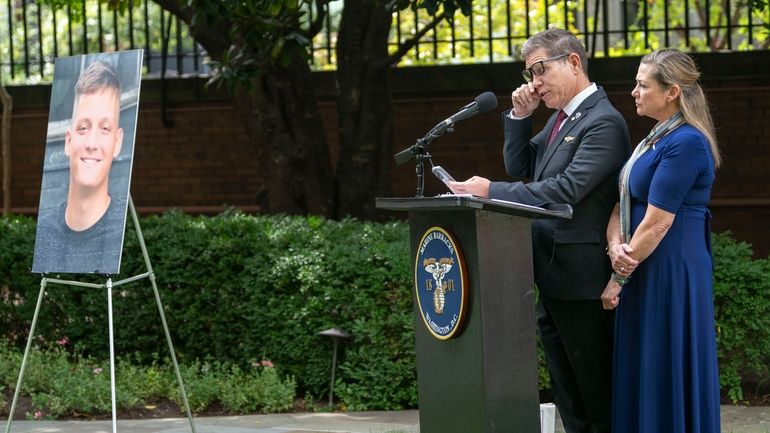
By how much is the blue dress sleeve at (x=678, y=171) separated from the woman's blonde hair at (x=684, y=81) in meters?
0.09

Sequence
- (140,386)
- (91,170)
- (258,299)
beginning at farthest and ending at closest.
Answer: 1. (258,299)
2. (140,386)
3. (91,170)

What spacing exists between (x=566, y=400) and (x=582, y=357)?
286 mm

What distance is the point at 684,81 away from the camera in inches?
184

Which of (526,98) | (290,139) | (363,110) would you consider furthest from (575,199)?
(290,139)

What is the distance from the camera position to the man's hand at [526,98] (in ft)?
16.5

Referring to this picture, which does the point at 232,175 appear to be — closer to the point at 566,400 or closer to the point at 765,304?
the point at 765,304

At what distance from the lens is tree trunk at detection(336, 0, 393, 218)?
32.2ft

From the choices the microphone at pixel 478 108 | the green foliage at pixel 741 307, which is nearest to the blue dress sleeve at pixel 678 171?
the microphone at pixel 478 108

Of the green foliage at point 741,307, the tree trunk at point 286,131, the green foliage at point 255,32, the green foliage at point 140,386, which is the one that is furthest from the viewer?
the tree trunk at point 286,131

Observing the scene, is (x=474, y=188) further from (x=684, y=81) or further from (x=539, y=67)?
(x=684, y=81)

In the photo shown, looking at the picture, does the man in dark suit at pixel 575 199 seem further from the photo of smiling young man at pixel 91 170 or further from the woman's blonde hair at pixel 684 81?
the photo of smiling young man at pixel 91 170

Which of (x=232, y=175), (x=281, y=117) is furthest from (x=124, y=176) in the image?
(x=232, y=175)

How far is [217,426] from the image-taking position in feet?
23.0

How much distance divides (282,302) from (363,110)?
275cm
